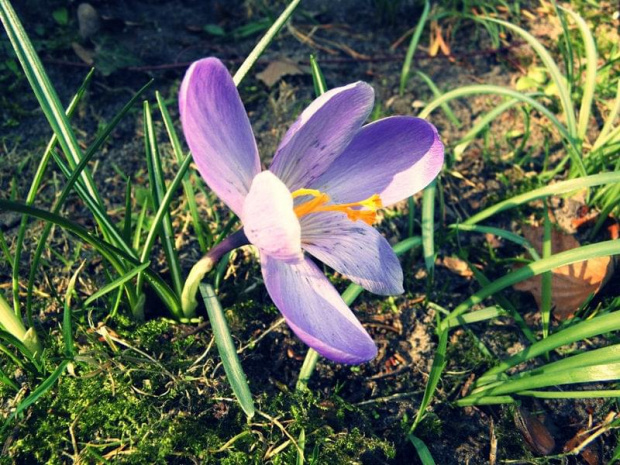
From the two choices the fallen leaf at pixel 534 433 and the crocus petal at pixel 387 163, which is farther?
the fallen leaf at pixel 534 433

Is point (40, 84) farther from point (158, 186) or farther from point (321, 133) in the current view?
point (321, 133)

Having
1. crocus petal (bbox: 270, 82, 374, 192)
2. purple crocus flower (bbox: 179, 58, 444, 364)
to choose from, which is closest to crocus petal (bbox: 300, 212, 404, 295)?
purple crocus flower (bbox: 179, 58, 444, 364)

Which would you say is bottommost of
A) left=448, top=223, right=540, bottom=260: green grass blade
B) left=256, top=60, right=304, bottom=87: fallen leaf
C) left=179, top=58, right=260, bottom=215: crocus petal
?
left=448, top=223, right=540, bottom=260: green grass blade

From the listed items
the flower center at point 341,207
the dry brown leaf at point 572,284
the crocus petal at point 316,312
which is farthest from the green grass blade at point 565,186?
the crocus petal at point 316,312

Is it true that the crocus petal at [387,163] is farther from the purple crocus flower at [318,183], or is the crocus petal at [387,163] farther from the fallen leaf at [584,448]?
the fallen leaf at [584,448]

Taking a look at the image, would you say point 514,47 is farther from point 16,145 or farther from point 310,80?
point 16,145

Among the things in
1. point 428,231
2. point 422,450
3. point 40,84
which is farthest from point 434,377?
point 40,84

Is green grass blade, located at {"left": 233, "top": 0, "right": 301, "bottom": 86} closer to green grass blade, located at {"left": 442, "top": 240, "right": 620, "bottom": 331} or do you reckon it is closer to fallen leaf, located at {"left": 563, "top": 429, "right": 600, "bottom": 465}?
green grass blade, located at {"left": 442, "top": 240, "right": 620, "bottom": 331}

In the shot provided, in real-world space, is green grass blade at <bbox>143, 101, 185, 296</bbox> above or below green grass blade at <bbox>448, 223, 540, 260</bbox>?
above
